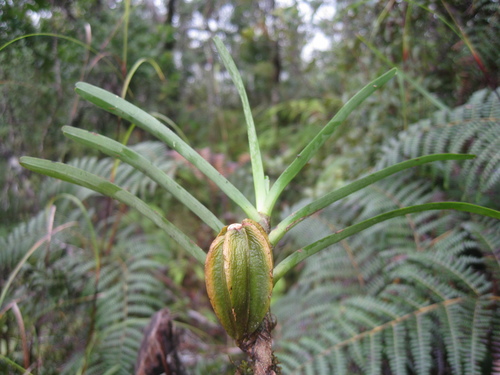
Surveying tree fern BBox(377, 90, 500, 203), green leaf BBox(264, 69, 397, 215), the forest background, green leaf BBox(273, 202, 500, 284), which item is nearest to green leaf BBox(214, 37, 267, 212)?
green leaf BBox(264, 69, 397, 215)

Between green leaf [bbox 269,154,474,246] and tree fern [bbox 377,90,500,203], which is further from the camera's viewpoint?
tree fern [bbox 377,90,500,203]

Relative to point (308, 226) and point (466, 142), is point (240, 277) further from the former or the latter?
point (466, 142)

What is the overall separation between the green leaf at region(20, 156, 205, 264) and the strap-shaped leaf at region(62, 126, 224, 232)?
56mm

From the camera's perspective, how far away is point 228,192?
72 centimetres

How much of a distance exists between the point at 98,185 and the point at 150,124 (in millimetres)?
165

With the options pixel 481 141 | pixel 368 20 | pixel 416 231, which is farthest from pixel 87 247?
pixel 368 20

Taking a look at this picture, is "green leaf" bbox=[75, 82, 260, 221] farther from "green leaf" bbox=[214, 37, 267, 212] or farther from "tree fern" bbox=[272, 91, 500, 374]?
"tree fern" bbox=[272, 91, 500, 374]

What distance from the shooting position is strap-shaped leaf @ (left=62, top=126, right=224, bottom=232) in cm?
68

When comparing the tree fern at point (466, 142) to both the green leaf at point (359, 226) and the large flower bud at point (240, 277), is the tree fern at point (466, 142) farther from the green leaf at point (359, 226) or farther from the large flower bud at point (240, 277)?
the large flower bud at point (240, 277)

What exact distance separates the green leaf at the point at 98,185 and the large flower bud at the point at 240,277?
0.29 ft

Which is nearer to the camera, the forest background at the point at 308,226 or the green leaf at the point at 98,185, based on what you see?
the green leaf at the point at 98,185

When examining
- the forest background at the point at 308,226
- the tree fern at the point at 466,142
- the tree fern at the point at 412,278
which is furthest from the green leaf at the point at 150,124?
the tree fern at the point at 466,142

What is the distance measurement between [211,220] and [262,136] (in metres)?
3.50

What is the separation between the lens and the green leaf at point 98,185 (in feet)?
2.11
